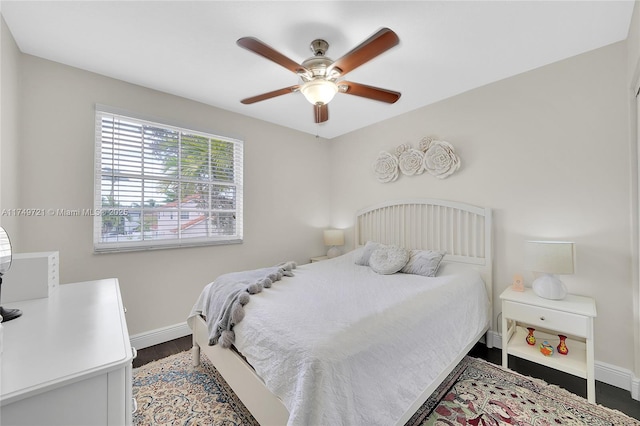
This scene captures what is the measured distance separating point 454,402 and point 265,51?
8.37 ft

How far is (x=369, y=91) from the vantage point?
196cm

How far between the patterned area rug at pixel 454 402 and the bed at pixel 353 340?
0.76ft

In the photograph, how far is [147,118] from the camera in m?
2.62

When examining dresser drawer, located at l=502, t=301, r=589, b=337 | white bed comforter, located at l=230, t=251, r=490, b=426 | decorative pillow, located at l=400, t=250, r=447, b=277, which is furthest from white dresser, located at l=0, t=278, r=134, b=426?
dresser drawer, located at l=502, t=301, r=589, b=337

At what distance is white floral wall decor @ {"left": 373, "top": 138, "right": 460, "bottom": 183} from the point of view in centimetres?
287

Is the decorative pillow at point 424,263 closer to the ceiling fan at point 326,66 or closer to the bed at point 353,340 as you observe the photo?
the bed at point 353,340

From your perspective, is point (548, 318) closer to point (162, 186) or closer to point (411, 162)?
point (411, 162)

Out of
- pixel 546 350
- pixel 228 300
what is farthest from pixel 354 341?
pixel 546 350

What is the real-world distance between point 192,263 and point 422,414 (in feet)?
8.21

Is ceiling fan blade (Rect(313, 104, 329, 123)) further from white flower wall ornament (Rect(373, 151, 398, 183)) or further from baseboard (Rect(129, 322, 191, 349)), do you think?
baseboard (Rect(129, 322, 191, 349))

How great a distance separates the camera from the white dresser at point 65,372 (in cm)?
67

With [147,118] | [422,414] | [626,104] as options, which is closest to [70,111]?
[147,118]

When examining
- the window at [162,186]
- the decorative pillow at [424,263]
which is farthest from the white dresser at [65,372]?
the decorative pillow at [424,263]

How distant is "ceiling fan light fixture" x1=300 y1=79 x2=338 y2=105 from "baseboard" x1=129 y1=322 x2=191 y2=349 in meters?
2.65
